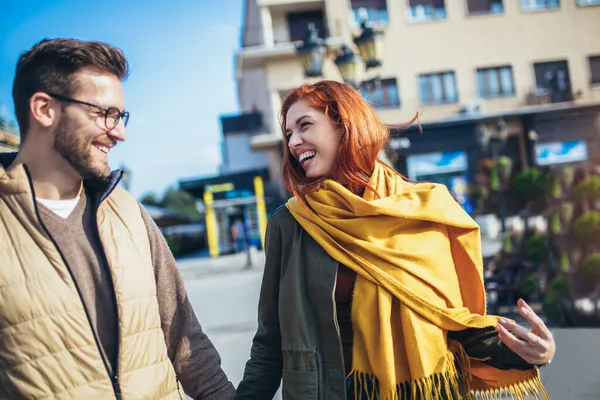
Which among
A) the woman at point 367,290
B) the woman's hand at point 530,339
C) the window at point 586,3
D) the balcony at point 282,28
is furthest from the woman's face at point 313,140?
the window at point 586,3

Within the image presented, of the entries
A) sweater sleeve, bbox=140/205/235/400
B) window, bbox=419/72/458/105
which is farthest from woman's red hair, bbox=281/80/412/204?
window, bbox=419/72/458/105

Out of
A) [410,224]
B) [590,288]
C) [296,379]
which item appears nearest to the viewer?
[296,379]

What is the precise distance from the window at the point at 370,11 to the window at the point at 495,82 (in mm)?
4786

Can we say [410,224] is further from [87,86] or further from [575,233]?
[575,233]

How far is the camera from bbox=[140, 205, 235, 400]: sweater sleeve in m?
1.97

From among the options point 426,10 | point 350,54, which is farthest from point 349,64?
point 426,10

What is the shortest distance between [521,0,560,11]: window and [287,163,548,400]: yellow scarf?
79.9 feet

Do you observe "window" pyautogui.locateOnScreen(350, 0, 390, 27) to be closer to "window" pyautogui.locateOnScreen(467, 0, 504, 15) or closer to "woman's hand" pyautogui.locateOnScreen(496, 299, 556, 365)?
"window" pyautogui.locateOnScreen(467, 0, 504, 15)

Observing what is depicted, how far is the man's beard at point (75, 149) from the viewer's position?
1.70 m

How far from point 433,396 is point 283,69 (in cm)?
2148

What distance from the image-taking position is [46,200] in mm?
1725

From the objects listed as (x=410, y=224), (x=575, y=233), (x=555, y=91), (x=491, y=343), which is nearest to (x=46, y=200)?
(x=410, y=224)

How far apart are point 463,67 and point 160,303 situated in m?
22.5

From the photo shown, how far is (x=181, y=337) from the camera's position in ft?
6.57
